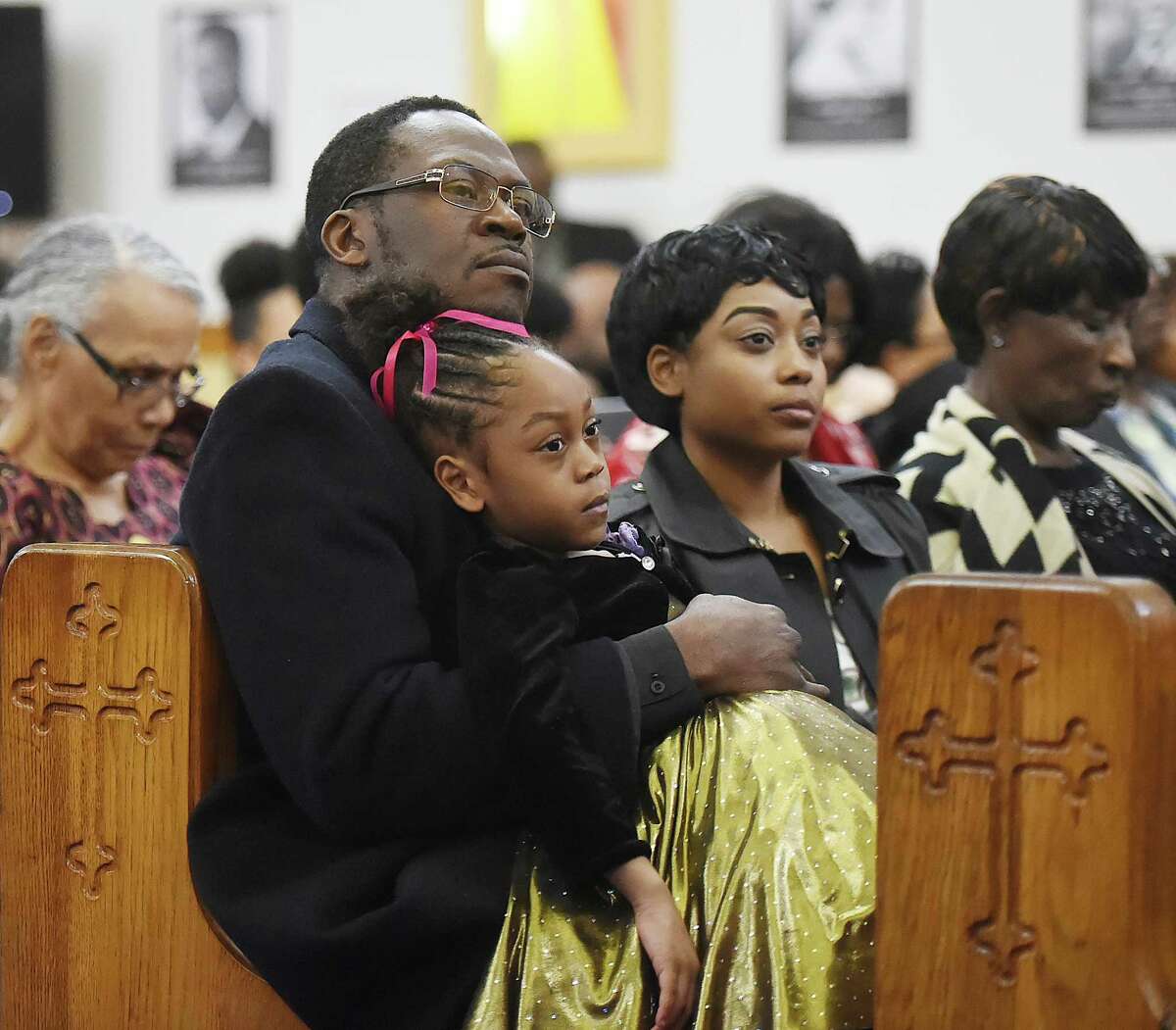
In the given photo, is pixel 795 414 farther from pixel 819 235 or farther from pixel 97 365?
pixel 97 365

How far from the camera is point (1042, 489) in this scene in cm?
278

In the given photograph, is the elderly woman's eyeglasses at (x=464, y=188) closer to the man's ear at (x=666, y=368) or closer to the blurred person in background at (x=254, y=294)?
the man's ear at (x=666, y=368)

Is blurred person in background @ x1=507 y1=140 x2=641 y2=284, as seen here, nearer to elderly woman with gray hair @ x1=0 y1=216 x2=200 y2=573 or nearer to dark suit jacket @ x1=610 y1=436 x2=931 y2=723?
elderly woman with gray hair @ x1=0 y1=216 x2=200 y2=573

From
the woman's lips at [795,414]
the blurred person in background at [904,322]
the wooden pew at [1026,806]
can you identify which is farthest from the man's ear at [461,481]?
the blurred person in background at [904,322]

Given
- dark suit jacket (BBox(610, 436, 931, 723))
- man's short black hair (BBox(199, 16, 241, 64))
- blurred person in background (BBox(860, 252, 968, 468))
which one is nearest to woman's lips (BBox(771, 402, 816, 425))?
dark suit jacket (BBox(610, 436, 931, 723))

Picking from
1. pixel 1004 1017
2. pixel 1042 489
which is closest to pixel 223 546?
pixel 1004 1017

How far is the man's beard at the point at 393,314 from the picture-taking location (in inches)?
81.4

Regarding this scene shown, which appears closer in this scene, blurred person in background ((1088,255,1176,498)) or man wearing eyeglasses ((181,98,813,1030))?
man wearing eyeglasses ((181,98,813,1030))

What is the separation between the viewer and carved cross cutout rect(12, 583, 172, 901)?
197 centimetres

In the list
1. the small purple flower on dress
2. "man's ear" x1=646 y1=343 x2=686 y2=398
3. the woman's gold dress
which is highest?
"man's ear" x1=646 y1=343 x2=686 y2=398

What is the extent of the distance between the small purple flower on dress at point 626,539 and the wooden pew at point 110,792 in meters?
0.51

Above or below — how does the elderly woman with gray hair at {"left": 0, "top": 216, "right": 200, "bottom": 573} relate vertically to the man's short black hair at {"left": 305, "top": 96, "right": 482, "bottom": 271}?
below

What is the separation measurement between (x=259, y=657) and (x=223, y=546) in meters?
0.13

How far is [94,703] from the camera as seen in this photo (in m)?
2.00
